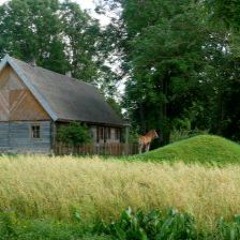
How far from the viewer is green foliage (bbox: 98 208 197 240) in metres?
6.79

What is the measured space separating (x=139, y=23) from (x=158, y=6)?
194 cm

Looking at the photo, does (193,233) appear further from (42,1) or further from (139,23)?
(42,1)

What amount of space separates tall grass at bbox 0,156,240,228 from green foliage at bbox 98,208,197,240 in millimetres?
753

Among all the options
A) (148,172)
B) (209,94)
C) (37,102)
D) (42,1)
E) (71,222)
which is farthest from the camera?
(42,1)

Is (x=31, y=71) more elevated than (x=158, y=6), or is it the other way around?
(x=158, y=6)

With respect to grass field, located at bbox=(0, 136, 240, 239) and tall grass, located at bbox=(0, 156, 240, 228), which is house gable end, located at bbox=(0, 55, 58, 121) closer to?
grass field, located at bbox=(0, 136, 240, 239)

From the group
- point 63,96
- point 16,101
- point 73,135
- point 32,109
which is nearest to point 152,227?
point 73,135

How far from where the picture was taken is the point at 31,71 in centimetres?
3500

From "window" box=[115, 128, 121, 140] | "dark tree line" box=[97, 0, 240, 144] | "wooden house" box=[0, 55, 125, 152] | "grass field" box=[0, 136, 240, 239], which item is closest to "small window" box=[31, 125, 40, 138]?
"wooden house" box=[0, 55, 125, 152]

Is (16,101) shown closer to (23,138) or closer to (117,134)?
(23,138)

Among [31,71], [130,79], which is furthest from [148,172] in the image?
[130,79]

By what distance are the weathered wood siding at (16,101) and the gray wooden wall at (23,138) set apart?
41cm

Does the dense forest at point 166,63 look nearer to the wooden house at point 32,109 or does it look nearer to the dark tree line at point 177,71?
the dark tree line at point 177,71

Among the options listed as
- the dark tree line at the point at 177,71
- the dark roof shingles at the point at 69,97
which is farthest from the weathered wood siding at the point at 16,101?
the dark tree line at the point at 177,71
